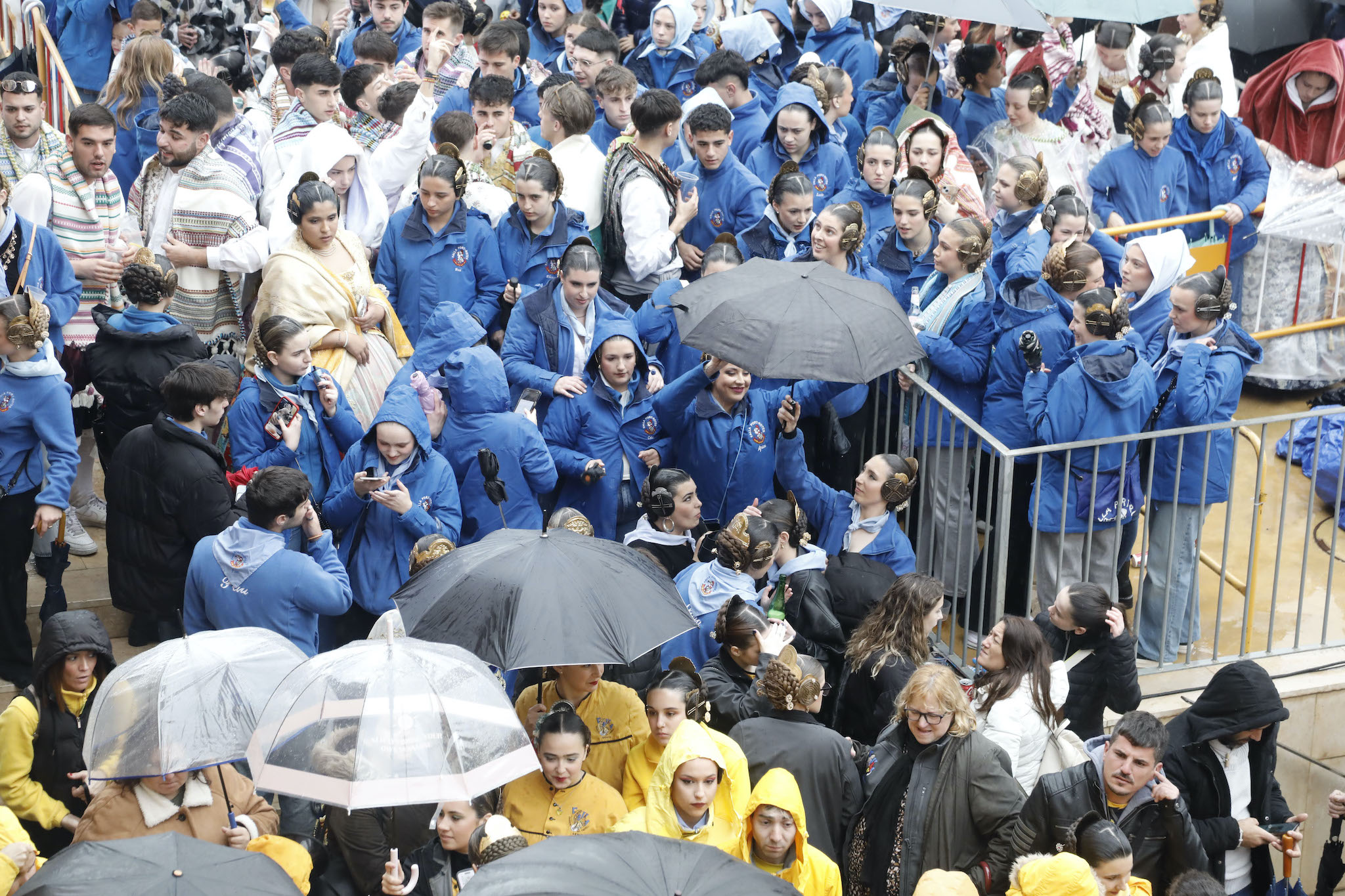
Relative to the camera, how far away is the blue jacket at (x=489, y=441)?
6863 millimetres

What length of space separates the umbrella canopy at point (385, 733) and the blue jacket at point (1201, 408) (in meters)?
3.72

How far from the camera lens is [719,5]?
12734mm

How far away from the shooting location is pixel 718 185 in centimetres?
869

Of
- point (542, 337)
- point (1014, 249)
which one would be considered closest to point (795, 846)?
point (542, 337)

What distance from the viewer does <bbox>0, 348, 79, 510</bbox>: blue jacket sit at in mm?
6562

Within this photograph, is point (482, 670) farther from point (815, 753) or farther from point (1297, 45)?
point (1297, 45)

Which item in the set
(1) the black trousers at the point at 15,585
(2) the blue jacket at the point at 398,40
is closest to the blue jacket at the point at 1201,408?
(1) the black trousers at the point at 15,585

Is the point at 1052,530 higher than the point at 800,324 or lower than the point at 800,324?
lower

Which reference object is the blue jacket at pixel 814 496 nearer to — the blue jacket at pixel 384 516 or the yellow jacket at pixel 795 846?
the blue jacket at pixel 384 516

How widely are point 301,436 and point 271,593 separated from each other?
1000 mm

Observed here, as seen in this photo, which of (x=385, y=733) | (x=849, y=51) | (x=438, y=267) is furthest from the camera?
(x=849, y=51)

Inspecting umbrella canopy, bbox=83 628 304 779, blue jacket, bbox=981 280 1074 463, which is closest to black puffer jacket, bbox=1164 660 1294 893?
blue jacket, bbox=981 280 1074 463

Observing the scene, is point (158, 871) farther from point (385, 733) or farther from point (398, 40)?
point (398, 40)

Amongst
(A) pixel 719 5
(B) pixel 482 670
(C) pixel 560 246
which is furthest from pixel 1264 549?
(A) pixel 719 5
